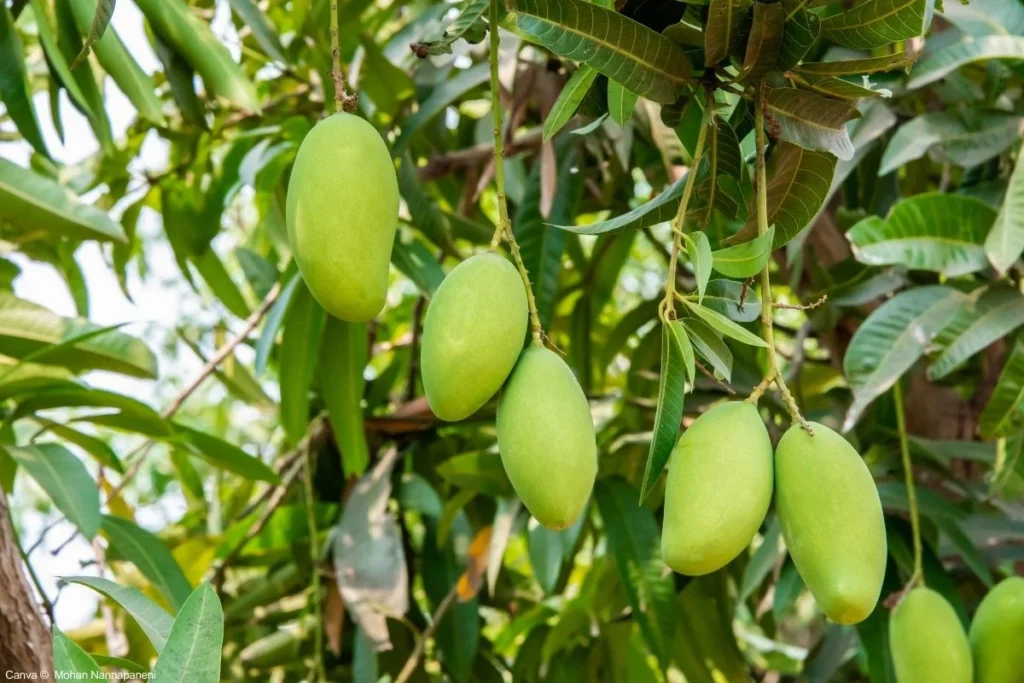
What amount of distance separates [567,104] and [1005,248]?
553 millimetres

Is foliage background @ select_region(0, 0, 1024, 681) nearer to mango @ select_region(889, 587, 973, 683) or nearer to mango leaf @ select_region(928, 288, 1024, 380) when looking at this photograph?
mango leaf @ select_region(928, 288, 1024, 380)

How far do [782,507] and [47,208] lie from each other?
0.78 m

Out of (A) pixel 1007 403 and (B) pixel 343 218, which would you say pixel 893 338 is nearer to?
(A) pixel 1007 403

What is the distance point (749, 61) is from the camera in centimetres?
70

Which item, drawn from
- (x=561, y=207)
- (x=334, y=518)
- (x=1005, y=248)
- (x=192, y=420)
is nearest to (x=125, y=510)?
(x=334, y=518)

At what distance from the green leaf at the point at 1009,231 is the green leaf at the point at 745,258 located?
1.67ft

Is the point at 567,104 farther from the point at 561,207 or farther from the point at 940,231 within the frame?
the point at 561,207

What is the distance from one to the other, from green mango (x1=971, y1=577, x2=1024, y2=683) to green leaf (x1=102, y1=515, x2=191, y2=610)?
2.39 feet

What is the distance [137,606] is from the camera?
75cm

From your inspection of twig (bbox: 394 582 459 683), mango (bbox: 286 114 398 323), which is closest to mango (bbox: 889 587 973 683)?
mango (bbox: 286 114 398 323)

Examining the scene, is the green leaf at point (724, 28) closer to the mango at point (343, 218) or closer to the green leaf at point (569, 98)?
the green leaf at point (569, 98)

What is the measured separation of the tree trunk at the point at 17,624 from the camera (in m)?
0.60

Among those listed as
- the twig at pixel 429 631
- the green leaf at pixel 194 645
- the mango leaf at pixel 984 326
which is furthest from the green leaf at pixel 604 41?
the twig at pixel 429 631

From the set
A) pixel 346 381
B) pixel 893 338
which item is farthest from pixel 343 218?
pixel 346 381
